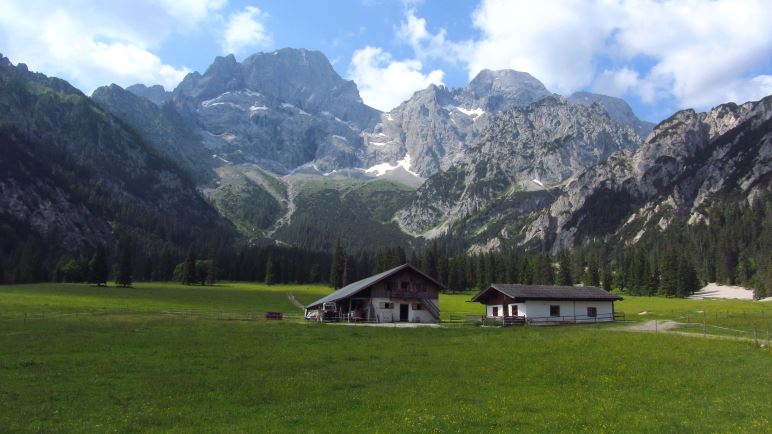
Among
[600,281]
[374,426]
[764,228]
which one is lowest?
[374,426]

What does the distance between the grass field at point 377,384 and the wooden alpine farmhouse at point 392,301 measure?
97.0ft

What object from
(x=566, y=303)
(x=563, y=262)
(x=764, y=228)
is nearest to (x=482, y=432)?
(x=566, y=303)

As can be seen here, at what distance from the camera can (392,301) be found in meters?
72.6

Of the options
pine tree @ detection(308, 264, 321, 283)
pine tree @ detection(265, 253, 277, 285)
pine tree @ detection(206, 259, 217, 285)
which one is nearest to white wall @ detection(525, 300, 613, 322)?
pine tree @ detection(206, 259, 217, 285)

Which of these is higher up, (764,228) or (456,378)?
(764,228)

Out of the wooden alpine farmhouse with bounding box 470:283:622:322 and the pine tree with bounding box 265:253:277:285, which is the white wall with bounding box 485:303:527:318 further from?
the pine tree with bounding box 265:253:277:285

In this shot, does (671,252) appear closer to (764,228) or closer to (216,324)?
(764,228)

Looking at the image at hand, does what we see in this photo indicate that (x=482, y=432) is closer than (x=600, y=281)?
Yes

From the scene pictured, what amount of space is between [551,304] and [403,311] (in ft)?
66.6

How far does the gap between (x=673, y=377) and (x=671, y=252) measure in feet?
454

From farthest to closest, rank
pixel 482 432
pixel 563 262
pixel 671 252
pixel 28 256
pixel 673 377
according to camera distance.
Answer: pixel 28 256 → pixel 563 262 → pixel 671 252 → pixel 673 377 → pixel 482 432

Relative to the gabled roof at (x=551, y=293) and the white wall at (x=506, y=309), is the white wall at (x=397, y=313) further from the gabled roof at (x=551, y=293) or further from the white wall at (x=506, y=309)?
the gabled roof at (x=551, y=293)

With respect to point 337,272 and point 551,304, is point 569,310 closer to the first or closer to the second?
point 551,304

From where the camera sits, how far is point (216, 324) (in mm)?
53281
